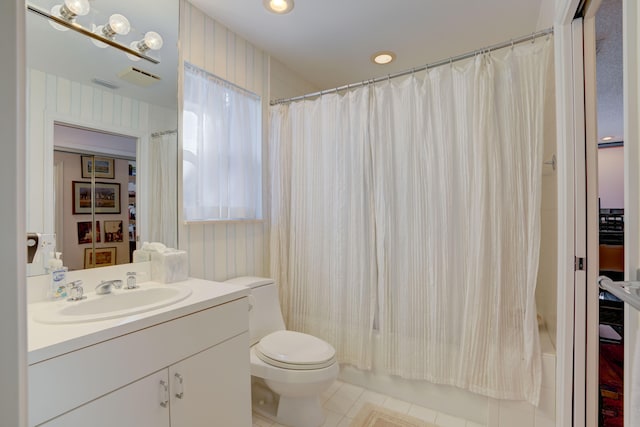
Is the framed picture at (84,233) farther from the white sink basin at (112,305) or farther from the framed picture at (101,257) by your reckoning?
the white sink basin at (112,305)

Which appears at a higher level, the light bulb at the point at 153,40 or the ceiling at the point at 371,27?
the ceiling at the point at 371,27

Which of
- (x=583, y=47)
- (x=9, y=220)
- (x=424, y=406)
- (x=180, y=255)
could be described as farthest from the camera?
(x=424, y=406)

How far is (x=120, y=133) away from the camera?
148 centimetres

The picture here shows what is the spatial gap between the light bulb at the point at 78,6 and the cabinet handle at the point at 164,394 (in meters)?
1.59

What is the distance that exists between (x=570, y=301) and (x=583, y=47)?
1.06 metres

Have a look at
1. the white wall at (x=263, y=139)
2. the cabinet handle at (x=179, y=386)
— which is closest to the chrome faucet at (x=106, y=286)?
the white wall at (x=263, y=139)

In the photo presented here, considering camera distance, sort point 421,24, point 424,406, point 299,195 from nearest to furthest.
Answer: point 424,406 < point 421,24 < point 299,195

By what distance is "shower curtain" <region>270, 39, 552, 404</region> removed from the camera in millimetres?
1507

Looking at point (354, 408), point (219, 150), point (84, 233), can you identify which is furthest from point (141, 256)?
point (354, 408)

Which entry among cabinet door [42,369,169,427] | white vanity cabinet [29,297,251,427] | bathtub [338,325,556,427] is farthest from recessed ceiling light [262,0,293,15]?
bathtub [338,325,556,427]

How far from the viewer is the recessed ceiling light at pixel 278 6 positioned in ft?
5.63

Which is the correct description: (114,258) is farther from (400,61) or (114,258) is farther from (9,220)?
(400,61)

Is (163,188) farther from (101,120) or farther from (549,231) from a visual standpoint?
(549,231)

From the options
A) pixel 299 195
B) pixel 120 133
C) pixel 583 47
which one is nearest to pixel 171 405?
pixel 120 133
